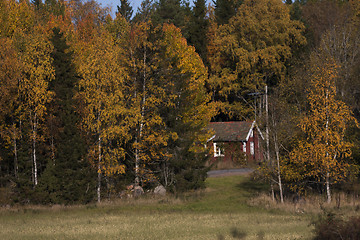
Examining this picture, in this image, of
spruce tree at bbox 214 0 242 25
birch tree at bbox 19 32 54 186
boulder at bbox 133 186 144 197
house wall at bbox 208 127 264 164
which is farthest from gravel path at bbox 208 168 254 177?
spruce tree at bbox 214 0 242 25

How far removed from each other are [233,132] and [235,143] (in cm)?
151

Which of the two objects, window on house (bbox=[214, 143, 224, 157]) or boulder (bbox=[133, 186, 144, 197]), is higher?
window on house (bbox=[214, 143, 224, 157])

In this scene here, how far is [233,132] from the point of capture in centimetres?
5300

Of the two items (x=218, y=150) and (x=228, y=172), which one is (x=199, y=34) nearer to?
(x=218, y=150)

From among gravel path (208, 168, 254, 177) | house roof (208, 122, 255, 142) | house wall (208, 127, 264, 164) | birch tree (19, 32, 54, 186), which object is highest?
birch tree (19, 32, 54, 186)

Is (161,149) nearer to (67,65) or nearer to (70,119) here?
(70,119)

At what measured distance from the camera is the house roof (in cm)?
5197

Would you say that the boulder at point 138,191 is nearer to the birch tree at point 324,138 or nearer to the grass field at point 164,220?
the grass field at point 164,220

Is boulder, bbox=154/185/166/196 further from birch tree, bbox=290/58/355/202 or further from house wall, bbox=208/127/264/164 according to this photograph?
house wall, bbox=208/127/264/164

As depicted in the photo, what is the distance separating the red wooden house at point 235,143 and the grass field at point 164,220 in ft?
58.3

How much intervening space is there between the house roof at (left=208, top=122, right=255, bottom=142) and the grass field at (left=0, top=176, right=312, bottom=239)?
714 inches

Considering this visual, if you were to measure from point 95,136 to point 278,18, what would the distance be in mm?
36297

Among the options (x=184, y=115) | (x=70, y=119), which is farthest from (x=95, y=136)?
(x=184, y=115)

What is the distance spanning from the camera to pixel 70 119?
31.1 meters
